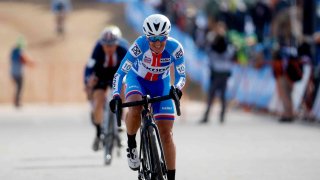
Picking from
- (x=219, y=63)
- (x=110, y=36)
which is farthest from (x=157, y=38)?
(x=219, y=63)

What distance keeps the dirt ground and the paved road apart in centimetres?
795

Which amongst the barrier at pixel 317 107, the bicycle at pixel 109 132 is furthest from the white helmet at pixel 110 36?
the barrier at pixel 317 107

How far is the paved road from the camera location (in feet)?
40.9

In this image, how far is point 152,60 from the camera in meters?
10.4

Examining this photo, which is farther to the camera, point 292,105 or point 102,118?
point 292,105

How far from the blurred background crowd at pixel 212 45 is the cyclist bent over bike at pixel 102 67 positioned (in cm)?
700

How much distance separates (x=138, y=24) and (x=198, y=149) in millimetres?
27627

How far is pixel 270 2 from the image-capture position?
30125 millimetres

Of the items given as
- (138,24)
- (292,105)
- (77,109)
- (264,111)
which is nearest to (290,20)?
(264,111)

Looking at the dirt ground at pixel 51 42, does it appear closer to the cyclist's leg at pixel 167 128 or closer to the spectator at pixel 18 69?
the spectator at pixel 18 69

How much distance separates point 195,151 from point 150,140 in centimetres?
611

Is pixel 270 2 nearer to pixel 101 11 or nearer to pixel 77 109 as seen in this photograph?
pixel 77 109

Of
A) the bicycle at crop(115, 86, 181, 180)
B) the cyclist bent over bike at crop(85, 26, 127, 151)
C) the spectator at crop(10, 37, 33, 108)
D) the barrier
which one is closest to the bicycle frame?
the bicycle at crop(115, 86, 181, 180)

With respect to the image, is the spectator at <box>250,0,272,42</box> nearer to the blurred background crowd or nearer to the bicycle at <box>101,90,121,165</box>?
the blurred background crowd
